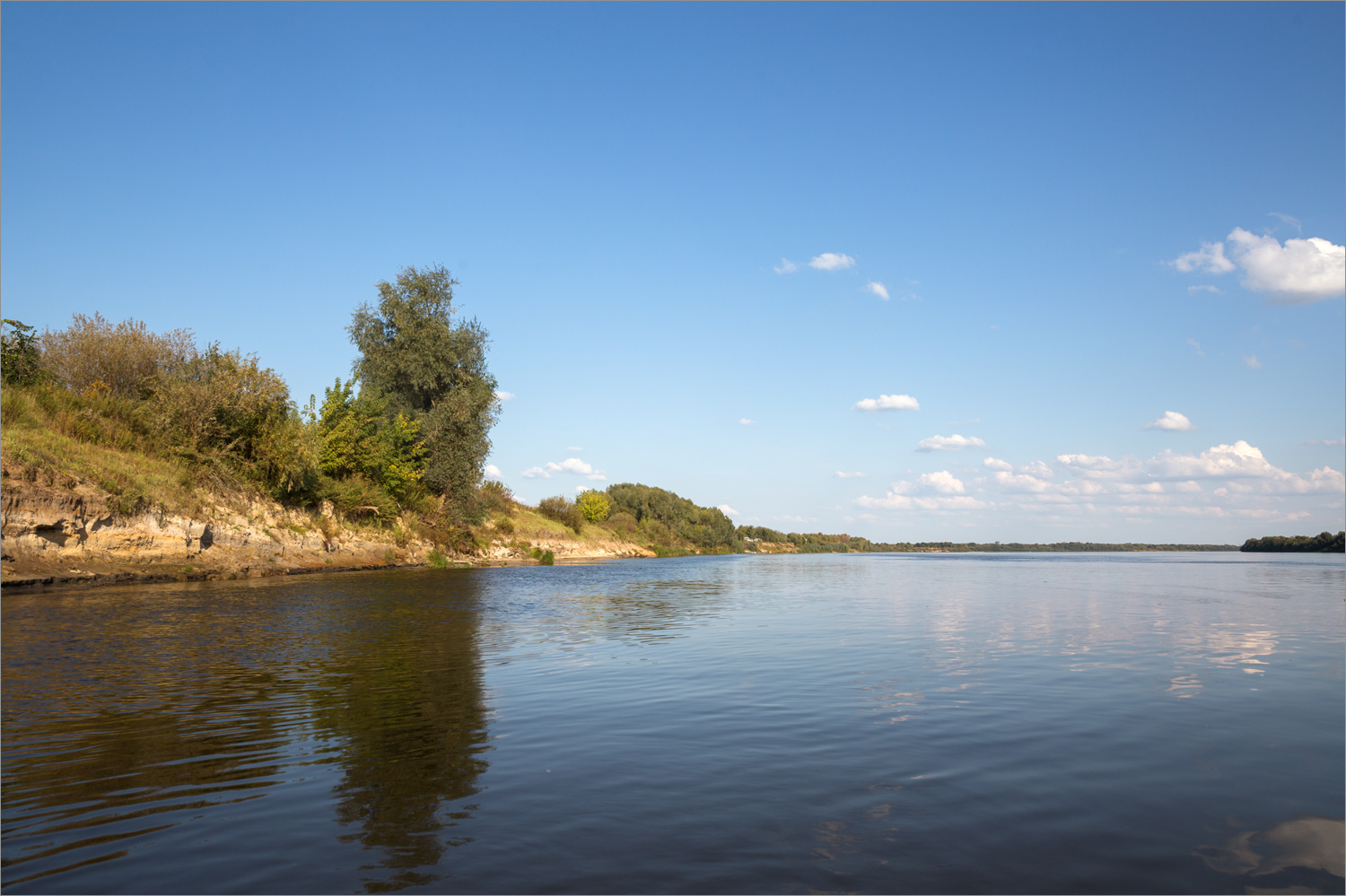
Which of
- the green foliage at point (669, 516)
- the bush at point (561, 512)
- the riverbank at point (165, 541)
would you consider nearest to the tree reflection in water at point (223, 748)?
the riverbank at point (165, 541)

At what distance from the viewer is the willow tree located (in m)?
50.1

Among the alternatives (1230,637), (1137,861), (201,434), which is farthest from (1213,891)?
(201,434)

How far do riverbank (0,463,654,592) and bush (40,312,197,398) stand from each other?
8.62m

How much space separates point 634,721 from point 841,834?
376 cm

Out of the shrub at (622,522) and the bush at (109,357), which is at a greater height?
the bush at (109,357)

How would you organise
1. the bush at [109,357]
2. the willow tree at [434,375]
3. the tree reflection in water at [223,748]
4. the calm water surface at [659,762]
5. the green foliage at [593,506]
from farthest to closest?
the green foliage at [593,506] → the willow tree at [434,375] → the bush at [109,357] → the tree reflection in water at [223,748] → the calm water surface at [659,762]

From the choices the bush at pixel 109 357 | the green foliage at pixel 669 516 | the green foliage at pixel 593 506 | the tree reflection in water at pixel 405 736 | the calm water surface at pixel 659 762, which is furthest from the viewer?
the green foliage at pixel 669 516

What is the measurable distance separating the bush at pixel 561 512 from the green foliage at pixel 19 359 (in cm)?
5454

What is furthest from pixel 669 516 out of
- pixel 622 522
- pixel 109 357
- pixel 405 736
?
pixel 405 736

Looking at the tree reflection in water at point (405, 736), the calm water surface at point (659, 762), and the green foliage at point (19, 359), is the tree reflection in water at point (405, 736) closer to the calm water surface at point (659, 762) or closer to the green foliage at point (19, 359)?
the calm water surface at point (659, 762)

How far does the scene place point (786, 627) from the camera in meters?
17.9

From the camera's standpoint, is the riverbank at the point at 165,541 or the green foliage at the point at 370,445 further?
the green foliage at the point at 370,445

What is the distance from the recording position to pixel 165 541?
27.4 m

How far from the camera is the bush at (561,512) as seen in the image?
276 feet
